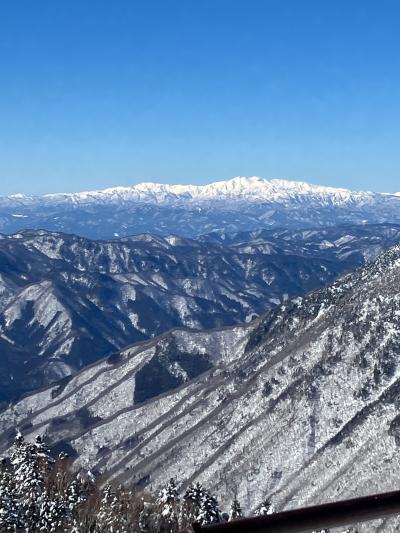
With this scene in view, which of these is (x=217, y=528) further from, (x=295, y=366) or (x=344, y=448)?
(x=295, y=366)

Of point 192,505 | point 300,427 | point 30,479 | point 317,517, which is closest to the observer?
point 317,517

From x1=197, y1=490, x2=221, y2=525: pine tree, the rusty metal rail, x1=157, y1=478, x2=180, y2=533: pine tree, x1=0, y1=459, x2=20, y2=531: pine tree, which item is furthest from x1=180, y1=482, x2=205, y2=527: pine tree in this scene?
the rusty metal rail

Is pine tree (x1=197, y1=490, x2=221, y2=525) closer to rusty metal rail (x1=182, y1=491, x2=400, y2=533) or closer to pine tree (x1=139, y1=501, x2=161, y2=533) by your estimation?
pine tree (x1=139, y1=501, x2=161, y2=533)

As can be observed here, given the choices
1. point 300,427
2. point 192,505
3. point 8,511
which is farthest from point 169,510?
point 300,427

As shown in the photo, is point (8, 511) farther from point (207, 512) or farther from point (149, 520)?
point (207, 512)

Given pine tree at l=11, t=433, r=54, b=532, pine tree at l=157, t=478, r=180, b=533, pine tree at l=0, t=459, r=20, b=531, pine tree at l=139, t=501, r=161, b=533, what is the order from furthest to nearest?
pine tree at l=157, t=478, r=180, b=533 → pine tree at l=139, t=501, r=161, b=533 → pine tree at l=11, t=433, r=54, b=532 → pine tree at l=0, t=459, r=20, b=531

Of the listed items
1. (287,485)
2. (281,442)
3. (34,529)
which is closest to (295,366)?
(281,442)

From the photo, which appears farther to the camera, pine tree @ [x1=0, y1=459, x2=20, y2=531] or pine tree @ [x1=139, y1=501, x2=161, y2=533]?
pine tree @ [x1=139, y1=501, x2=161, y2=533]

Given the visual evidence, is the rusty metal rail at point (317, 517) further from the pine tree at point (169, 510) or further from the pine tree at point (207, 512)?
the pine tree at point (207, 512)
